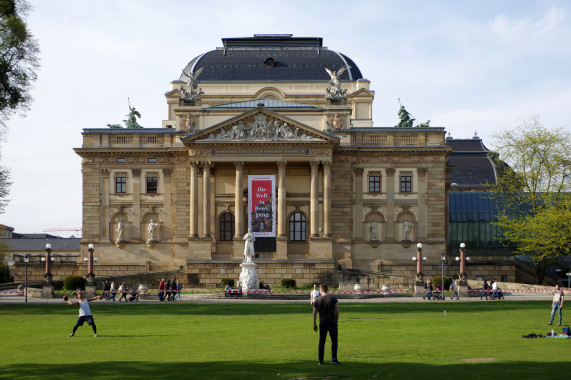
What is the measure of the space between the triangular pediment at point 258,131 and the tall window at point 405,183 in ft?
31.0

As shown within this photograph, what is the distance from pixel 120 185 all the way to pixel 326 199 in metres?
21.8

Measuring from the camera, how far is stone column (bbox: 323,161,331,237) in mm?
89625

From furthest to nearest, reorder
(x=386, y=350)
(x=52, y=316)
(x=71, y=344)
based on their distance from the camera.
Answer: (x=52, y=316) → (x=71, y=344) → (x=386, y=350)

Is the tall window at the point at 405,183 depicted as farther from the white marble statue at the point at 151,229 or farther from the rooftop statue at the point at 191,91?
the white marble statue at the point at 151,229

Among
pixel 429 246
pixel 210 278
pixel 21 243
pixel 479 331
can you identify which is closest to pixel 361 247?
pixel 429 246

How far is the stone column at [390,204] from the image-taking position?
93312mm

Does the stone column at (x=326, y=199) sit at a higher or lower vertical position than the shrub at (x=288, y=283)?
higher

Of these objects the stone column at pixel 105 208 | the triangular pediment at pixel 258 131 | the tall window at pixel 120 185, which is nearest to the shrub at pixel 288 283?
the triangular pediment at pixel 258 131

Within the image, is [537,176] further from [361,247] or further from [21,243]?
[21,243]

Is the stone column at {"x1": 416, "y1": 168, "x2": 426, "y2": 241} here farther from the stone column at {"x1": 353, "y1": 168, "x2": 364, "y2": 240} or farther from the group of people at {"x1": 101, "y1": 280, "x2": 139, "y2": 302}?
the group of people at {"x1": 101, "y1": 280, "x2": 139, "y2": 302}

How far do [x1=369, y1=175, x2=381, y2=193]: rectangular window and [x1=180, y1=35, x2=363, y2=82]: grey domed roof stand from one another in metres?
13.9

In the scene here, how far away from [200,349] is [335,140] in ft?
200

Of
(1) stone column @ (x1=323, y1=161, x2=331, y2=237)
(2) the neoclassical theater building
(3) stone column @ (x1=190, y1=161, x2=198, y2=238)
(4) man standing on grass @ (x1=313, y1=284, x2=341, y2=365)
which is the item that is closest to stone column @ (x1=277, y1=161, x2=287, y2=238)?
(2) the neoclassical theater building

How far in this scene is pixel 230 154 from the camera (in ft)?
294
